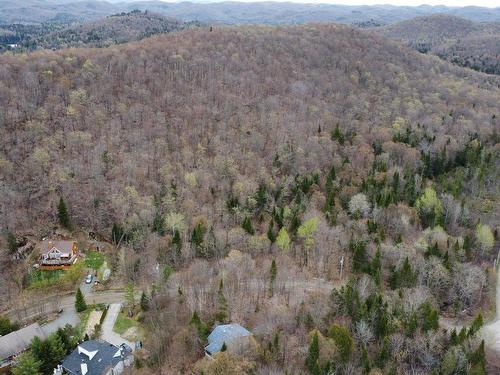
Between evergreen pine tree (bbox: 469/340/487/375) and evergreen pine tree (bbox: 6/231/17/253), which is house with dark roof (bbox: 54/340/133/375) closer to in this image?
evergreen pine tree (bbox: 6/231/17/253)

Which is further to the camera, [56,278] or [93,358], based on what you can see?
[56,278]

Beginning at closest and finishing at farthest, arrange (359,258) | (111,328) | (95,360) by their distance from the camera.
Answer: (95,360) → (111,328) → (359,258)

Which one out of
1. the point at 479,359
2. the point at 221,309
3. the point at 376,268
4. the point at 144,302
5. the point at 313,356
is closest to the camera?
the point at 313,356

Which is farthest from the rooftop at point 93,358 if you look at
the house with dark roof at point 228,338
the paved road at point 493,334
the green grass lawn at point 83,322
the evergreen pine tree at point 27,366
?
the paved road at point 493,334

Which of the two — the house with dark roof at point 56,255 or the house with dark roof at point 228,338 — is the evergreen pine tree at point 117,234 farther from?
the house with dark roof at point 228,338

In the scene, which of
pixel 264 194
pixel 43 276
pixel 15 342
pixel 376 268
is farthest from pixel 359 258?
pixel 43 276

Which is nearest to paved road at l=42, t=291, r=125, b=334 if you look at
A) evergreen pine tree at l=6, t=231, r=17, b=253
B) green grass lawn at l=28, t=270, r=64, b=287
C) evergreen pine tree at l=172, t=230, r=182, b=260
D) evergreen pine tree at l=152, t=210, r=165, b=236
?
green grass lawn at l=28, t=270, r=64, b=287

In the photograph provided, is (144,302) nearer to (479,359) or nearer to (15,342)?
(15,342)
